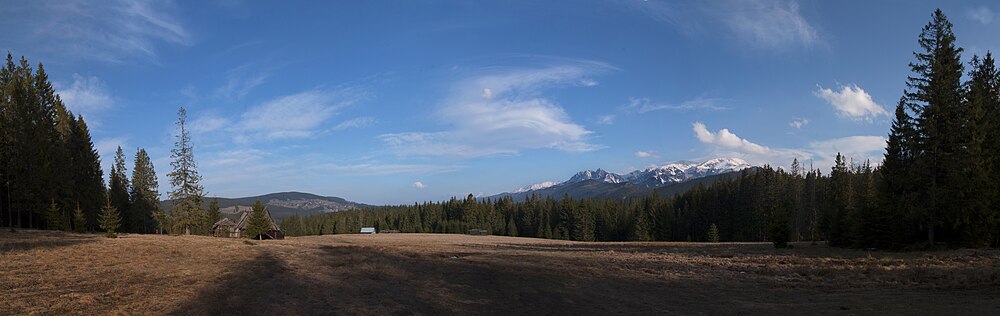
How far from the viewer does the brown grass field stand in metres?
12.1

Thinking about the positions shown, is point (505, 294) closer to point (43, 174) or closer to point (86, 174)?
point (43, 174)

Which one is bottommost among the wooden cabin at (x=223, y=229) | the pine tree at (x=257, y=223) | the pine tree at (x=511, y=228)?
the pine tree at (x=511, y=228)

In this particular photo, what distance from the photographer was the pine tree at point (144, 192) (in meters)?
75.6

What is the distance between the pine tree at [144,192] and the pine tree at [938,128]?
302 feet

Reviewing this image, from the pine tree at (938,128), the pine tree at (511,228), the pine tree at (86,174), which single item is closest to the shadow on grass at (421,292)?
the pine tree at (938,128)

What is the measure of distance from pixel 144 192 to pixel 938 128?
99054 millimetres

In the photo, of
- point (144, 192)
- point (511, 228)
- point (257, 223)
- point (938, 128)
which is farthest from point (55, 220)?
point (511, 228)

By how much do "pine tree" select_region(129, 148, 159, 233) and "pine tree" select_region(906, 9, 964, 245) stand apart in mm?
91932

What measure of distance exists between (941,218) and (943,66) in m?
9.75

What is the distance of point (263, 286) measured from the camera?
14.5m

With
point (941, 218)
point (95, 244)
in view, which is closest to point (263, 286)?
point (95, 244)

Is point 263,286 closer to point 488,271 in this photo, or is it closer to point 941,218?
point 488,271

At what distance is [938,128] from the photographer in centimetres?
3147

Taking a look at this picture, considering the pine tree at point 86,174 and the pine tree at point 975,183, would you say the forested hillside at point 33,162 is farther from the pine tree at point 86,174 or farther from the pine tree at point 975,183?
the pine tree at point 975,183
